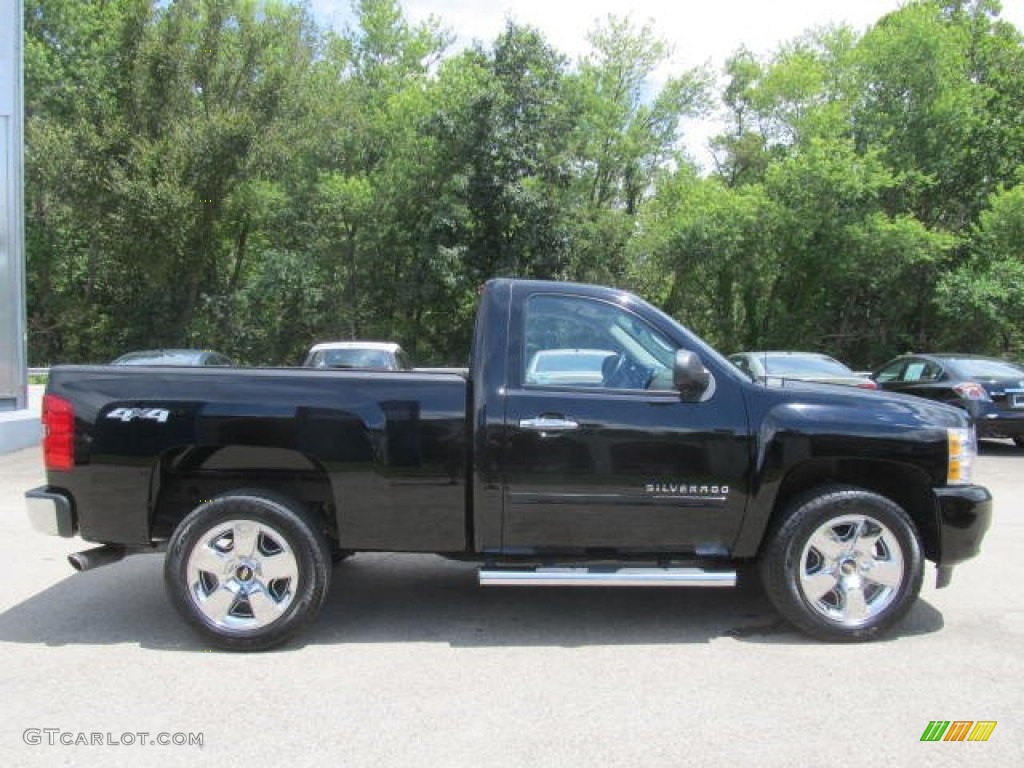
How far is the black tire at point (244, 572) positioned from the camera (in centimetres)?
431

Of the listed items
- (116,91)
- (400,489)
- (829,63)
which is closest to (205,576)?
(400,489)

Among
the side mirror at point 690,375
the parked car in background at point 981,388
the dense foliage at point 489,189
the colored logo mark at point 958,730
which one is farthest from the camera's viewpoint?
the dense foliage at point 489,189

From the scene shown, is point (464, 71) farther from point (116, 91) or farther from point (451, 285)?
point (116, 91)

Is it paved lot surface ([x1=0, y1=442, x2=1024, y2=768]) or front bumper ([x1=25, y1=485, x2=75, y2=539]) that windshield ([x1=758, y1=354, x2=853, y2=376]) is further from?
front bumper ([x1=25, y1=485, x2=75, y2=539])

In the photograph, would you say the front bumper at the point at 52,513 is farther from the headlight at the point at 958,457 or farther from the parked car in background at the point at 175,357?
the parked car in background at the point at 175,357

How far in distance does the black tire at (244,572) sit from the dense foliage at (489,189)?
2150cm

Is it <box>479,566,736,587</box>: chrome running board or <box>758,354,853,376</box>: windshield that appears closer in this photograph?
<box>479,566,736,587</box>: chrome running board

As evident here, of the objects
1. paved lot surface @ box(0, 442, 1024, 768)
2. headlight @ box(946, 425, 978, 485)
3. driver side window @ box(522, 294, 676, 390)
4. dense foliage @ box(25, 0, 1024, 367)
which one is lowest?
paved lot surface @ box(0, 442, 1024, 768)

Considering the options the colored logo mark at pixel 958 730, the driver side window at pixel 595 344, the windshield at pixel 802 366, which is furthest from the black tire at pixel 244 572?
the windshield at pixel 802 366

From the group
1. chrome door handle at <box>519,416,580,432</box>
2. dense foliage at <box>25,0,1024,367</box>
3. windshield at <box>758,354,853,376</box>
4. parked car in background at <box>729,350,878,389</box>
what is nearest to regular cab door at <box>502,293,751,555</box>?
chrome door handle at <box>519,416,580,432</box>

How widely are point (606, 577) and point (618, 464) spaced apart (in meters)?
0.61

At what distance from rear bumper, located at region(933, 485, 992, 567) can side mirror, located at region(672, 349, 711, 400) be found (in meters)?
1.47

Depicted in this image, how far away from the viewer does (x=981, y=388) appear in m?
12.2

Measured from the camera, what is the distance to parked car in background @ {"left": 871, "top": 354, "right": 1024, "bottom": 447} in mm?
12094
